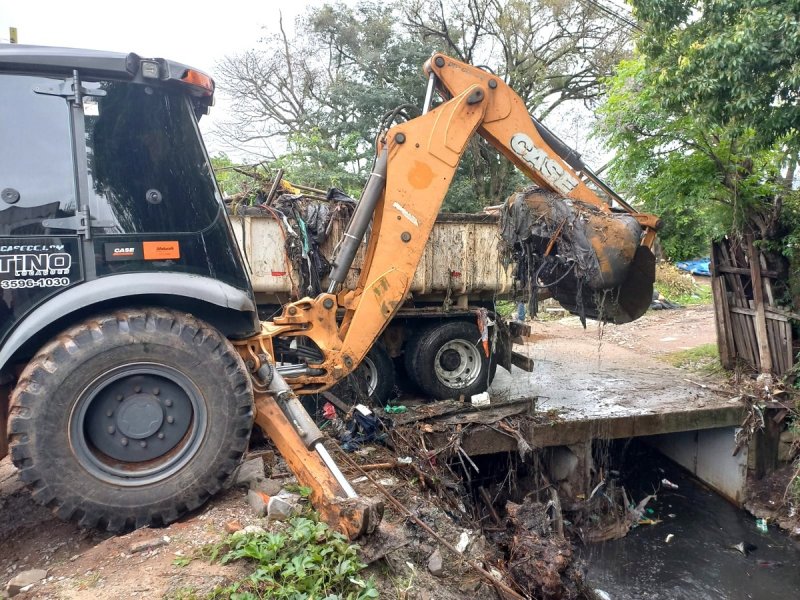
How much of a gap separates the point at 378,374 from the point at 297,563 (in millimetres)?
3779

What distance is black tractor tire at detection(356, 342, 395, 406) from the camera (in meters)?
6.24

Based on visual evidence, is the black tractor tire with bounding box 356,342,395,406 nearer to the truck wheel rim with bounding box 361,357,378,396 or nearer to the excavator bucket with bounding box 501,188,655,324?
the truck wheel rim with bounding box 361,357,378,396

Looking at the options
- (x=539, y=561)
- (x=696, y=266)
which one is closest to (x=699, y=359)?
(x=539, y=561)

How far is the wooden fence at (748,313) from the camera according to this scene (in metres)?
7.07

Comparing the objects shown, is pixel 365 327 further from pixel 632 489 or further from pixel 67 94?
pixel 632 489

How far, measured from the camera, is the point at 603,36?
16609 millimetres

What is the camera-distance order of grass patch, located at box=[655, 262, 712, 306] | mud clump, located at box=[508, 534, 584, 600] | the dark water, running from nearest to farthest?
mud clump, located at box=[508, 534, 584, 600], the dark water, grass patch, located at box=[655, 262, 712, 306]

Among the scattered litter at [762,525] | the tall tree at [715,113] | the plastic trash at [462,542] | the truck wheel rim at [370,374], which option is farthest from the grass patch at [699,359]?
the plastic trash at [462,542]

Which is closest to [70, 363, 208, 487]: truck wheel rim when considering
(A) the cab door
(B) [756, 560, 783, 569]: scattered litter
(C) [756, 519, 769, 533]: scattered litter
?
(A) the cab door

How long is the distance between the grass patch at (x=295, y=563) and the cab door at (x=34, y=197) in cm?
151

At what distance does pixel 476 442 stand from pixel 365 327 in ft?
6.16

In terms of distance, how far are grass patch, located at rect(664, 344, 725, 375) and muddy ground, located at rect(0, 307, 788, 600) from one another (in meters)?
5.76

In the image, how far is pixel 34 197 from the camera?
109 inches

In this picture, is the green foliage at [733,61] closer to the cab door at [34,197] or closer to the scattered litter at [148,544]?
the cab door at [34,197]
